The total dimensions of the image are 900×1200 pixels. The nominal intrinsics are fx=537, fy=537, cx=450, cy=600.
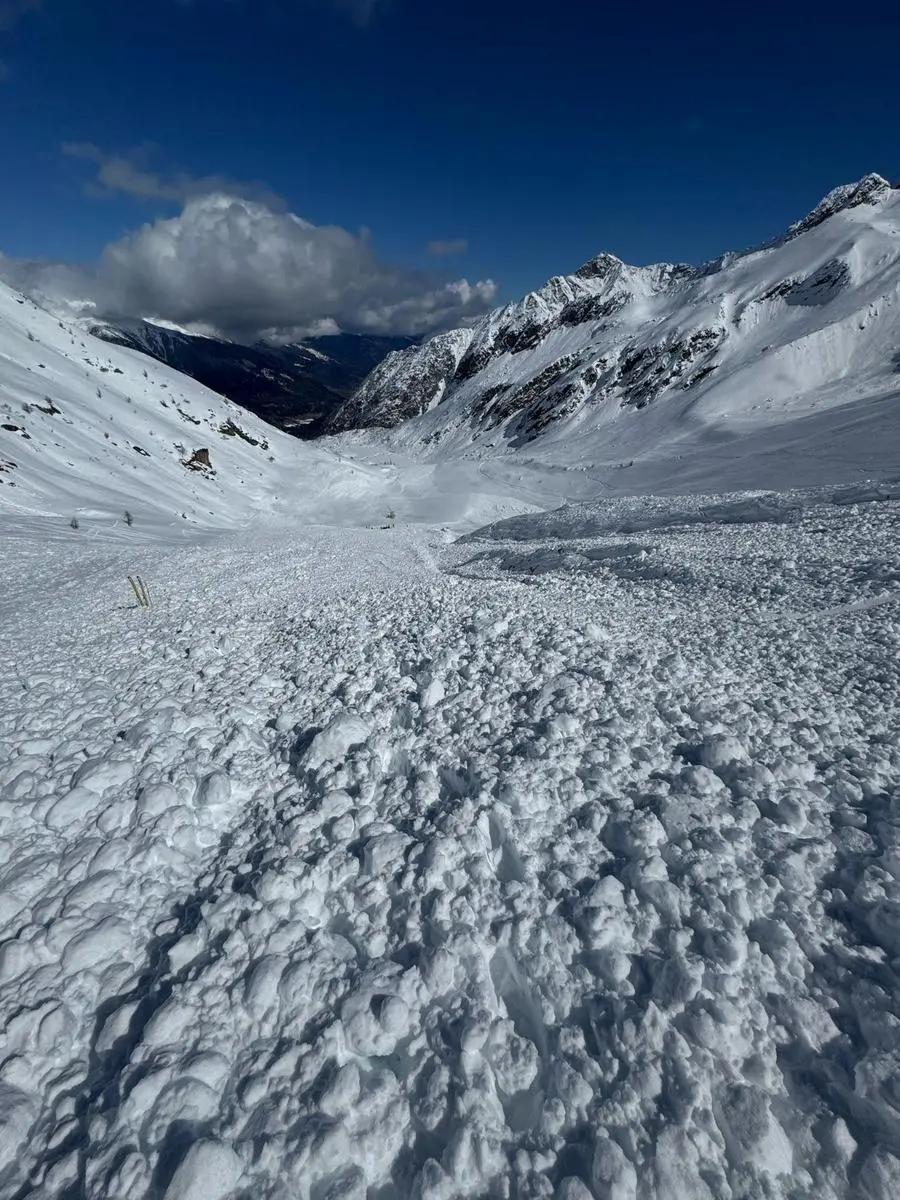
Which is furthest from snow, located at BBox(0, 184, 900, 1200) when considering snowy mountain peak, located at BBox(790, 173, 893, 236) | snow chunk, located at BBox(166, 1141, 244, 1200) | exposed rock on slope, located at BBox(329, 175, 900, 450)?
snowy mountain peak, located at BBox(790, 173, 893, 236)

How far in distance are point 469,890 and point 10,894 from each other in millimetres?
3931

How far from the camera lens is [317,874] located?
479 centimetres

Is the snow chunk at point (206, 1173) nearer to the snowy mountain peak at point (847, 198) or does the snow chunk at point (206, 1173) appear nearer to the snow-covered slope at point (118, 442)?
the snow-covered slope at point (118, 442)

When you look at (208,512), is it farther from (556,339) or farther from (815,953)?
(556,339)

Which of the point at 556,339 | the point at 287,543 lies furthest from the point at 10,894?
the point at 556,339

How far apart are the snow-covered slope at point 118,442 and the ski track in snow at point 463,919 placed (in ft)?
91.4

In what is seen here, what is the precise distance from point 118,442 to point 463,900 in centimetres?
4861

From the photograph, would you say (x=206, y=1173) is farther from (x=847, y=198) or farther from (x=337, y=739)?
(x=847, y=198)

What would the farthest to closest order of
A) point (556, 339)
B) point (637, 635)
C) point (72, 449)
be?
point (556, 339), point (72, 449), point (637, 635)

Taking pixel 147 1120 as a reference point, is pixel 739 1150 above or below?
below

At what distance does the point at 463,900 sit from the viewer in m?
4.51

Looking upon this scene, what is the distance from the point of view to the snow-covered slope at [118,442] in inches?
1299

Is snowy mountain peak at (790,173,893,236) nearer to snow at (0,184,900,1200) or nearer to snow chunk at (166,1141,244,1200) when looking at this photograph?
snow at (0,184,900,1200)

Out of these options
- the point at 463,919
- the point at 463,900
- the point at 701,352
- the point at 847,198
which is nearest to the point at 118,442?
the point at 463,900
